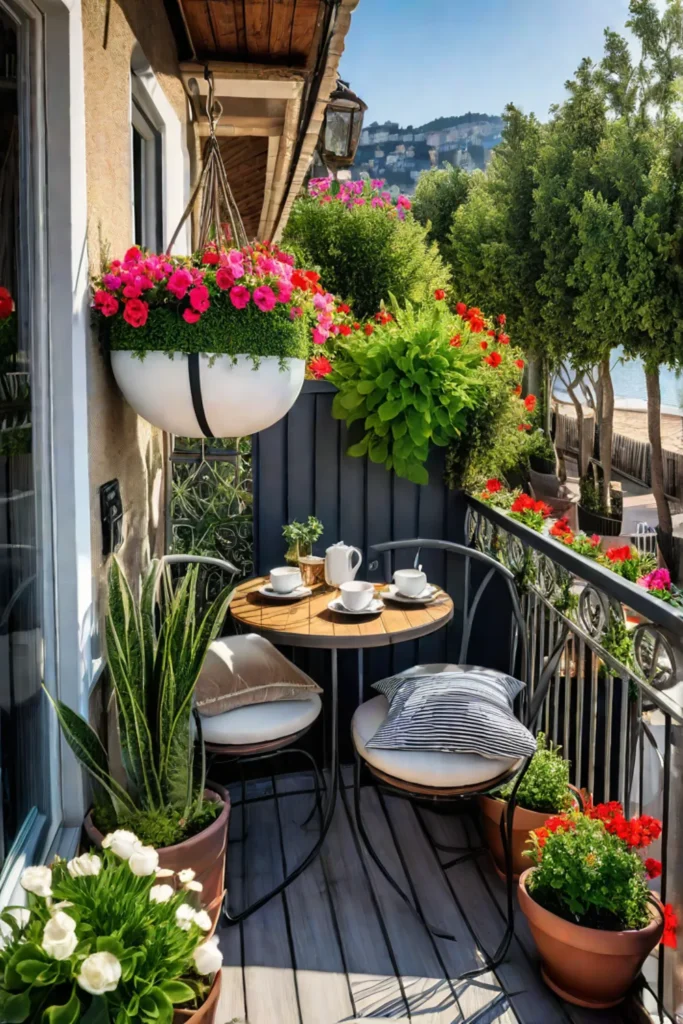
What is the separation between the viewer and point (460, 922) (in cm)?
222

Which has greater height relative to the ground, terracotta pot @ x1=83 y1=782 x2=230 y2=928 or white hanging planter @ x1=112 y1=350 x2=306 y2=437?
white hanging planter @ x1=112 y1=350 x2=306 y2=437

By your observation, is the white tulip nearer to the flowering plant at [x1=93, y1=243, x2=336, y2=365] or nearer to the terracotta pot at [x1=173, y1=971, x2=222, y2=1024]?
the terracotta pot at [x1=173, y1=971, x2=222, y2=1024]

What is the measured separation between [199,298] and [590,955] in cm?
180

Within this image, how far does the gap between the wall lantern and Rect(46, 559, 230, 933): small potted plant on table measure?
5447mm

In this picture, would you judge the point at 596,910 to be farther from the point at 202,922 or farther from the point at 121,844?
the point at 121,844

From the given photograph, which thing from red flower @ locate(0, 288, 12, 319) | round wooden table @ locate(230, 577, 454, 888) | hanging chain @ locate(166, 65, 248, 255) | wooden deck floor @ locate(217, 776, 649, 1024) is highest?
hanging chain @ locate(166, 65, 248, 255)

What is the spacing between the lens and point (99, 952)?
115 cm

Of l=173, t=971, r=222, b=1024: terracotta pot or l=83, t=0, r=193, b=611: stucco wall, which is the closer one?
l=173, t=971, r=222, b=1024: terracotta pot

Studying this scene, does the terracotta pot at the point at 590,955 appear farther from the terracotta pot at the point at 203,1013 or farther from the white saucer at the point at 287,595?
the white saucer at the point at 287,595

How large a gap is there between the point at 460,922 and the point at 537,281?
36.3ft

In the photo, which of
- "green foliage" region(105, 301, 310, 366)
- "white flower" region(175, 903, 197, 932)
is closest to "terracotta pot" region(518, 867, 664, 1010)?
"white flower" region(175, 903, 197, 932)

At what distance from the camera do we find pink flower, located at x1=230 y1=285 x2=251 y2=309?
187 centimetres

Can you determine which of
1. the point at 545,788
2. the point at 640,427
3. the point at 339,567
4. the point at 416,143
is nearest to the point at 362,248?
the point at 339,567

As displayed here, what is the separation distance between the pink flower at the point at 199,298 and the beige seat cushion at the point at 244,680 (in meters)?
1.04
